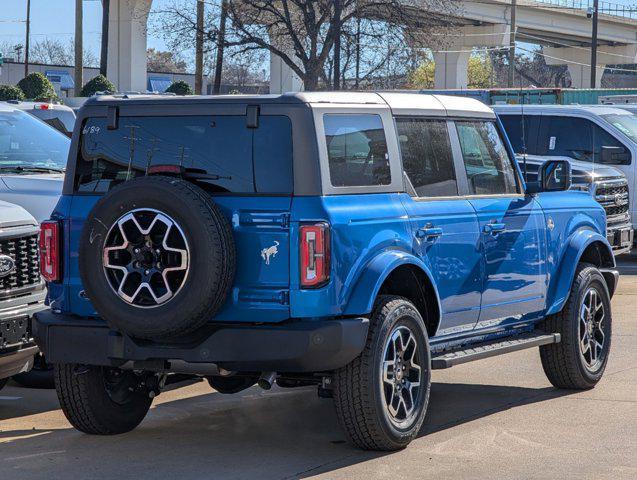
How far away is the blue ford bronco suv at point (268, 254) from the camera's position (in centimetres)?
646

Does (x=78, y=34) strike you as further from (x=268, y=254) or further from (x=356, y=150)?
(x=268, y=254)

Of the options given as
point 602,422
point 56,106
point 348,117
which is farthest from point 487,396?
point 56,106

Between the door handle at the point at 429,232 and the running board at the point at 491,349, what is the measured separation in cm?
71

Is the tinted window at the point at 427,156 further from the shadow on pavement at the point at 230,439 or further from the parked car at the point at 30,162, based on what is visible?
the parked car at the point at 30,162

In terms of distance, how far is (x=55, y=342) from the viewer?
695 centimetres

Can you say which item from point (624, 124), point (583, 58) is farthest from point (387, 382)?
point (583, 58)

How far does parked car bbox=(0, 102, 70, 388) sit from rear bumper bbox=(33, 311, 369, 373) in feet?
6.82

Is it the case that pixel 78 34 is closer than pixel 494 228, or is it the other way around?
pixel 494 228

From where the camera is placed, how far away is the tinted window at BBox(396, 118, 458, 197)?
7.40 m

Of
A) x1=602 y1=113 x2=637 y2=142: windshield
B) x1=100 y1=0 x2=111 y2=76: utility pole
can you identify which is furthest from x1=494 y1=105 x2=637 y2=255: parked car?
x1=100 y1=0 x2=111 y2=76: utility pole

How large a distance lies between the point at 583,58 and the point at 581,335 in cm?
9102

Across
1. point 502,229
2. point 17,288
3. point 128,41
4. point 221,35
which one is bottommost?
point 17,288

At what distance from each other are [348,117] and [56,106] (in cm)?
805

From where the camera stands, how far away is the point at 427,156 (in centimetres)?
759
